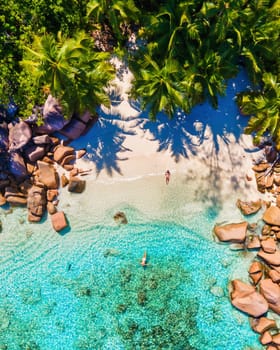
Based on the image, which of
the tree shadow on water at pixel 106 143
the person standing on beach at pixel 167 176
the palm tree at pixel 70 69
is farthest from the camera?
the tree shadow on water at pixel 106 143

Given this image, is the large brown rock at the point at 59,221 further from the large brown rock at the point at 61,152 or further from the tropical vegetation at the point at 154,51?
the tropical vegetation at the point at 154,51

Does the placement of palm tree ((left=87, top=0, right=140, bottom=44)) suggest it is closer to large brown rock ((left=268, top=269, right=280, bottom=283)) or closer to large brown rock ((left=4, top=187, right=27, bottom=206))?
large brown rock ((left=4, top=187, right=27, bottom=206))

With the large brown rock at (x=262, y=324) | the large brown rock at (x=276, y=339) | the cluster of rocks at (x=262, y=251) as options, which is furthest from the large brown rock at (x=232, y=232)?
the large brown rock at (x=276, y=339)

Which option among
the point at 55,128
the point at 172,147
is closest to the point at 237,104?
the point at 172,147

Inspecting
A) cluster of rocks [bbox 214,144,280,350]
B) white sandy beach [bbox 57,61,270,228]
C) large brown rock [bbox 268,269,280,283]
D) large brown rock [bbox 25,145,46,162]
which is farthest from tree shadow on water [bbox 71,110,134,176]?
large brown rock [bbox 268,269,280,283]

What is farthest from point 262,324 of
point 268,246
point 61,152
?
point 61,152

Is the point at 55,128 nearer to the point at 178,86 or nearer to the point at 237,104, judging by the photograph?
the point at 178,86
